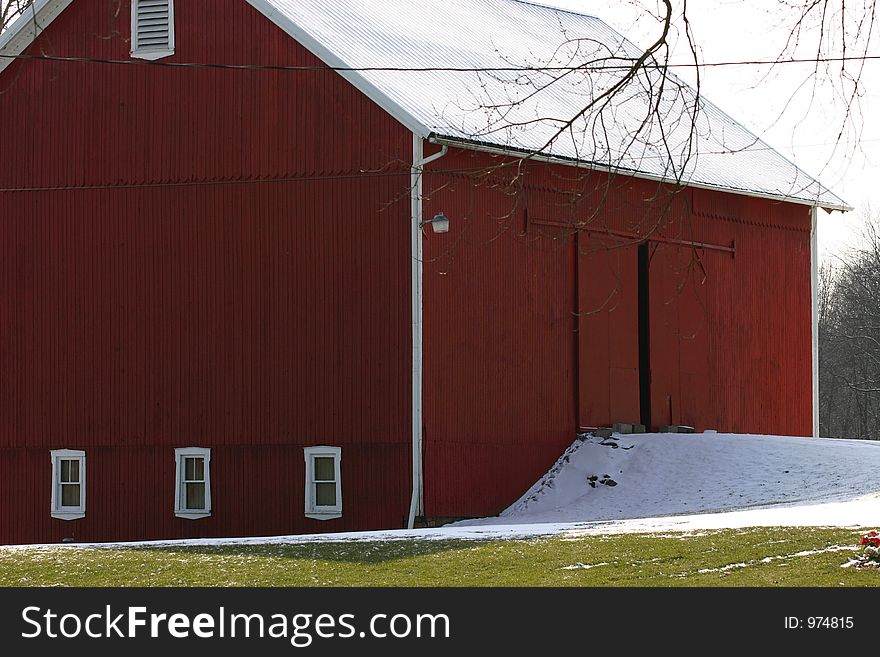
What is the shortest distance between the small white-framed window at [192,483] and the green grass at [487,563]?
19.5ft

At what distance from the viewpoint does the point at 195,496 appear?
82.2 ft

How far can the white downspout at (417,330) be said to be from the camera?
76.5ft

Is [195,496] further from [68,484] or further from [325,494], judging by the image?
[68,484]

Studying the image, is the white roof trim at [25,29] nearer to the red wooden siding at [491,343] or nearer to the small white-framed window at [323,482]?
the red wooden siding at [491,343]

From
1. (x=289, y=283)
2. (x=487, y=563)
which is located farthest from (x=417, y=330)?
(x=487, y=563)

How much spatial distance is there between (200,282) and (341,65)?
4.06 metres

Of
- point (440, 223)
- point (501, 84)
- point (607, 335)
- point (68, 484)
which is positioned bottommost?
point (68, 484)

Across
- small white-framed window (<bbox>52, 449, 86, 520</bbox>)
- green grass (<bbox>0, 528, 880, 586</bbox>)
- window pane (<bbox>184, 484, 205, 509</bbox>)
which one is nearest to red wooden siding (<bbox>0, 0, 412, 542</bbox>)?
small white-framed window (<bbox>52, 449, 86, 520</bbox>)

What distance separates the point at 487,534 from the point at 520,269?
6.73m

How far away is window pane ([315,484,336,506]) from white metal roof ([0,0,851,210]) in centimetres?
551

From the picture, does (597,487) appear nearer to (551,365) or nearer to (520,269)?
(551,365)

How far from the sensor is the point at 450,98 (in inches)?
1007
